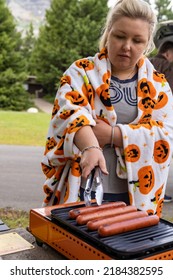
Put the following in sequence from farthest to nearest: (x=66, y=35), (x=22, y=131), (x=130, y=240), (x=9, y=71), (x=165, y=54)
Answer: (x=66, y=35), (x=9, y=71), (x=22, y=131), (x=165, y=54), (x=130, y=240)

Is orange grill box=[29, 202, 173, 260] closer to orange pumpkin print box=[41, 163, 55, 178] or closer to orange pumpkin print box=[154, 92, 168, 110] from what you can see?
orange pumpkin print box=[41, 163, 55, 178]

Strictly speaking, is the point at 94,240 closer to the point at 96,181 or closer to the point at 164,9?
the point at 96,181

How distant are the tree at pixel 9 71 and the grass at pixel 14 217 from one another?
73.7ft

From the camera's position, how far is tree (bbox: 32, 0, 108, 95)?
30.5 m

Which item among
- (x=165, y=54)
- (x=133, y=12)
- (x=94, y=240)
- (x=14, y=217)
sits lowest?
(x=14, y=217)

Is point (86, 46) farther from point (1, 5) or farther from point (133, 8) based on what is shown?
point (133, 8)

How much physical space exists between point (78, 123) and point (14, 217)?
2.77m

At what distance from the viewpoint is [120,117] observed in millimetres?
1699

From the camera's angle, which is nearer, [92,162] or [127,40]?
[92,162]

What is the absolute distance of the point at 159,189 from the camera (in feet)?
5.63

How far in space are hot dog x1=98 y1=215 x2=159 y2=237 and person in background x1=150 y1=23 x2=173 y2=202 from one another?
8.81 feet

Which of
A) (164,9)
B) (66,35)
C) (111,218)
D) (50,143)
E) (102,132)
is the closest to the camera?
(111,218)

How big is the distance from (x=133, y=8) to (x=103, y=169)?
69 cm

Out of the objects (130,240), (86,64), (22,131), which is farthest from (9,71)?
(130,240)
